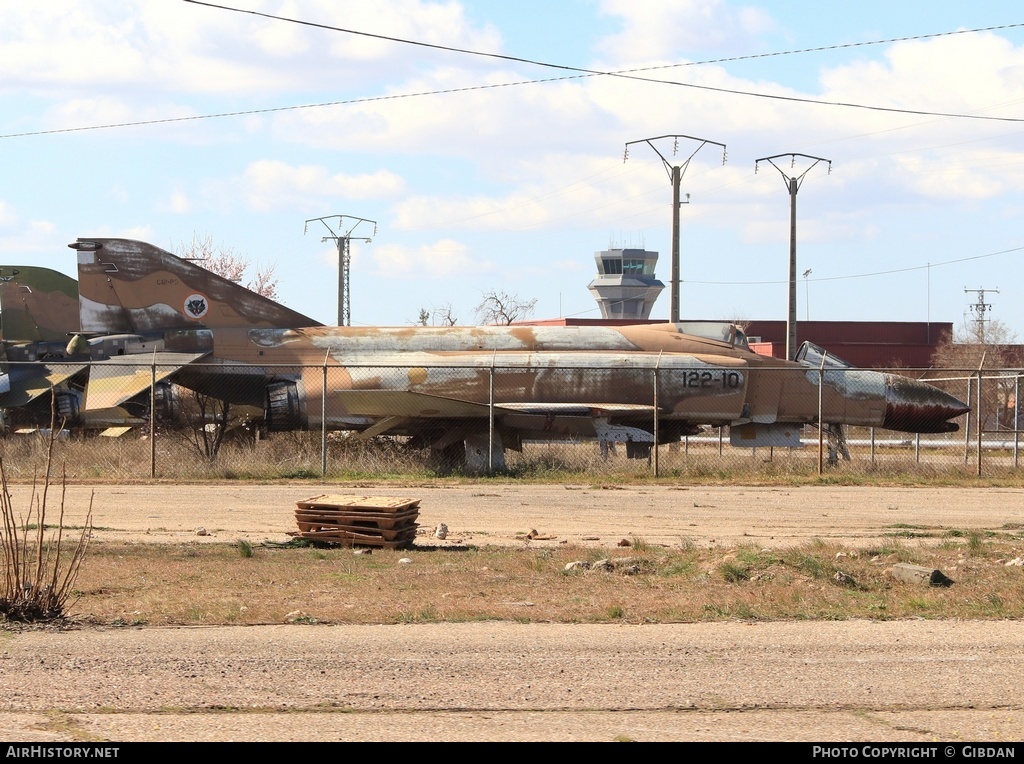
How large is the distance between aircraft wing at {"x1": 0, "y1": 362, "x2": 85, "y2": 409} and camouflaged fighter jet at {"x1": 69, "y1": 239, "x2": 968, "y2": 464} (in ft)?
3.28

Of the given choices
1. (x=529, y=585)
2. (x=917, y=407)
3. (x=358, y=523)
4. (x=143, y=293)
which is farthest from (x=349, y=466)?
(x=529, y=585)

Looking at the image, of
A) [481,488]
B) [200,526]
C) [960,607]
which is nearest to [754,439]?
[481,488]

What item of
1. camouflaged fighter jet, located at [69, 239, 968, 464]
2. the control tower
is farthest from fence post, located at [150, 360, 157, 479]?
the control tower

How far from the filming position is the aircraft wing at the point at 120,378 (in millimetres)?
23812

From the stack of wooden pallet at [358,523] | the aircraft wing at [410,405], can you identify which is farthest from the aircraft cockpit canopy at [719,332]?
the stack of wooden pallet at [358,523]

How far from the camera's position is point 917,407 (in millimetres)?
25172

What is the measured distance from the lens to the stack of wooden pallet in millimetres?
13031

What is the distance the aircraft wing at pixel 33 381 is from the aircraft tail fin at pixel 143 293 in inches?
67.4

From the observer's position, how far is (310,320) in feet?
90.1

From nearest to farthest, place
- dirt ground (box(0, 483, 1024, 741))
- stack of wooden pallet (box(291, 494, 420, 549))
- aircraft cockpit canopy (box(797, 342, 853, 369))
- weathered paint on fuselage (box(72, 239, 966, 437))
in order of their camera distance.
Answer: dirt ground (box(0, 483, 1024, 741)), stack of wooden pallet (box(291, 494, 420, 549)), weathered paint on fuselage (box(72, 239, 966, 437)), aircraft cockpit canopy (box(797, 342, 853, 369))

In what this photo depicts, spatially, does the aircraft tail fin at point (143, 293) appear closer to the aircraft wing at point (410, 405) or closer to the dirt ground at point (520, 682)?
the aircraft wing at point (410, 405)

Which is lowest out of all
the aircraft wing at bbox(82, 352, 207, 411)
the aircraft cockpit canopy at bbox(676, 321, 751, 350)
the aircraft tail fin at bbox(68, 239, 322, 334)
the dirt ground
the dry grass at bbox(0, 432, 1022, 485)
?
the dry grass at bbox(0, 432, 1022, 485)

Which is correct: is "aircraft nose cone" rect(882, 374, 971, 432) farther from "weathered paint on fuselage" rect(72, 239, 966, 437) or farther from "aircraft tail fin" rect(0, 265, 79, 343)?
"aircraft tail fin" rect(0, 265, 79, 343)
